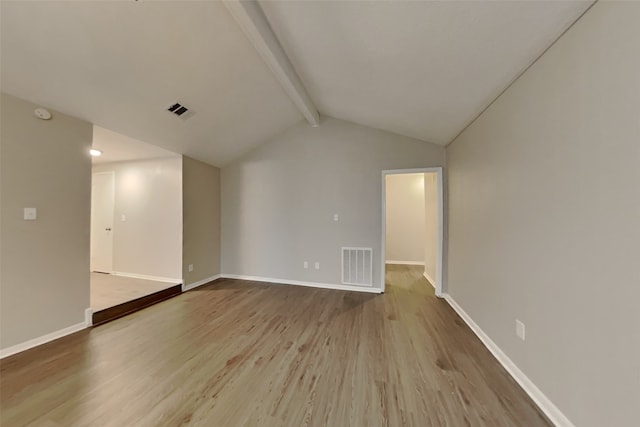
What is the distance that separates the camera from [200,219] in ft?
13.5

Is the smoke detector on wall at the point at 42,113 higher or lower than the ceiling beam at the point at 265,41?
lower

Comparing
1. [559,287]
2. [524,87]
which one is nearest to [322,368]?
[559,287]

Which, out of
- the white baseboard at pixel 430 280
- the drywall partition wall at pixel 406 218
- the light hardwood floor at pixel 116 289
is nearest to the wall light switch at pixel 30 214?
the light hardwood floor at pixel 116 289

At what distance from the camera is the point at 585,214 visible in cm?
118

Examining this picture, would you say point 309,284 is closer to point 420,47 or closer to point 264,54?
point 264,54

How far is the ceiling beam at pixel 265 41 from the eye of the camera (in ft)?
5.63

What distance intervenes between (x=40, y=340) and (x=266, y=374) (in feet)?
7.50

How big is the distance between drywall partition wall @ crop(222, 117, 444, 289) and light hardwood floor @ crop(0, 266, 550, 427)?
4.28ft

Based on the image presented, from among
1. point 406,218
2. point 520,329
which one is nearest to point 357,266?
point 520,329

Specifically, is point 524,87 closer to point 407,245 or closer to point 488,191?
point 488,191

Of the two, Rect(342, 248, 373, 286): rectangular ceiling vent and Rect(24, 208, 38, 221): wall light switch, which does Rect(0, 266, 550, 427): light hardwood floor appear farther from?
Rect(24, 208, 38, 221): wall light switch

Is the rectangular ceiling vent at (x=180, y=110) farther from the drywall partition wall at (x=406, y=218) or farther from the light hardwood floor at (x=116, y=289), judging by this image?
the drywall partition wall at (x=406, y=218)

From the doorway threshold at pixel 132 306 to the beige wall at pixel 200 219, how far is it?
30 cm

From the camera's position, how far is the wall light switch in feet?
6.93
